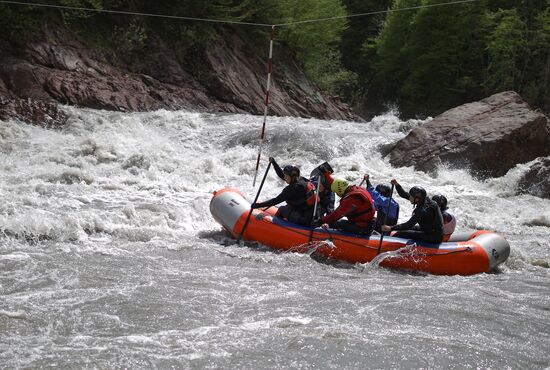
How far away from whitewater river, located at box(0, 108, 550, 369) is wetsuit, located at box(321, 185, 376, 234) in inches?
22.0

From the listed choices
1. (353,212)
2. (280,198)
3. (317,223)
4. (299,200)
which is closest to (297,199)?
(299,200)

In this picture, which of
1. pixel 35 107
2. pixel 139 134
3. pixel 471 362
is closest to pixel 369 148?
pixel 139 134

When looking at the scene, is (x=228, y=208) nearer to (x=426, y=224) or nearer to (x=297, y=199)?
(x=297, y=199)

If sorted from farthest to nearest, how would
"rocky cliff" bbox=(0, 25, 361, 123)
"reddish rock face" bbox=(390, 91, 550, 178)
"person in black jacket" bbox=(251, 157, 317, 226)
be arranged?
"rocky cliff" bbox=(0, 25, 361, 123), "reddish rock face" bbox=(390, 91, 550, 178), "person in black jacket" bbox=(251, 157, 317, 226)

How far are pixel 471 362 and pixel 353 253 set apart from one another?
10.1ft

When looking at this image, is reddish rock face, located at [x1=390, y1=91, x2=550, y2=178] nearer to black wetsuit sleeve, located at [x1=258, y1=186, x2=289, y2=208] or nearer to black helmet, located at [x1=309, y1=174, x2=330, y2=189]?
black helmet, located at [x1=309, y1=174, x2=330, y2=189]

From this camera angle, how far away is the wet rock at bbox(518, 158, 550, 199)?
479 inches

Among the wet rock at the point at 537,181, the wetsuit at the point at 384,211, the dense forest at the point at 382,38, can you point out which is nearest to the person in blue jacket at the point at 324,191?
the wetsuit at the point at 384,211

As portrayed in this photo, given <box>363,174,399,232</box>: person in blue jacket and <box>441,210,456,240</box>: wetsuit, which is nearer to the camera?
<box>441,210,456,240</box>: wetsuit

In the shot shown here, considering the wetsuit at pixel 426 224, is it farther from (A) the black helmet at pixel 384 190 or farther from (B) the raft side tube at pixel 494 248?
(A) the black helmet at pixel 384 190

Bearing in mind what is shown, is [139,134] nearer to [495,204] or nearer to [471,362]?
[495,204]

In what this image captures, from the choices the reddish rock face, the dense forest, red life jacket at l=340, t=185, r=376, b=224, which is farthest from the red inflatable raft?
the dense forest

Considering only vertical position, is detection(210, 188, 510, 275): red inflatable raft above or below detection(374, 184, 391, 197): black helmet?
below

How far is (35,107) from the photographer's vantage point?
1364 centimetres
